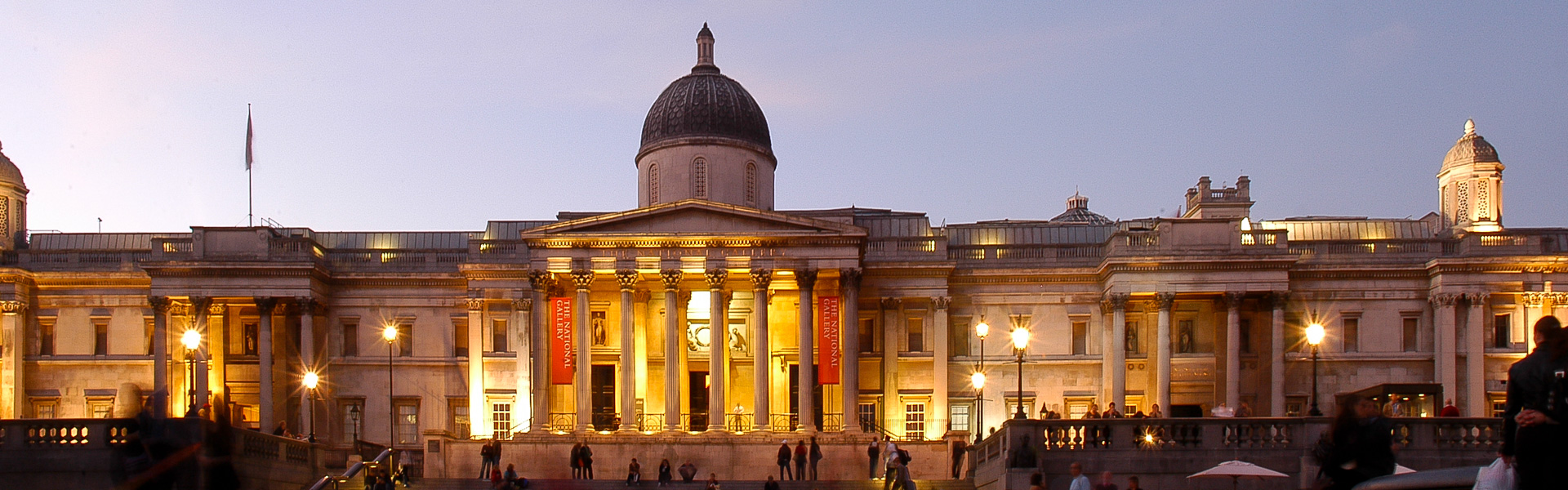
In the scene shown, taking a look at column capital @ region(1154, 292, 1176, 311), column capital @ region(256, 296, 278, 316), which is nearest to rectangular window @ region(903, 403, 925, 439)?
column capital @ region(1154, 292, 1176, 311)

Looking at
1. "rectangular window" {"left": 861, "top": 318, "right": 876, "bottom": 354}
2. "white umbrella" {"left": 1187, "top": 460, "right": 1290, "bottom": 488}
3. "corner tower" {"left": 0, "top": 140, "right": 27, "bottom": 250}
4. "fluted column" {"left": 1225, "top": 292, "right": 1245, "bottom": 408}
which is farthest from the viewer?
"corner tower" {"left": 0, "top": 140, "right": 27, "bottom": 250}

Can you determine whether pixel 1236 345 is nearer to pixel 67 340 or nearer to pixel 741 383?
pixel 741 383

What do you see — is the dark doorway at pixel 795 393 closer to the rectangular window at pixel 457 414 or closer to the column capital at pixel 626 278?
the column capital at pixel 626 278

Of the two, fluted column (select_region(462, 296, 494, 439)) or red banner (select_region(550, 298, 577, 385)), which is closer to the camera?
red banner (select_region(550, 298, 577, 385))

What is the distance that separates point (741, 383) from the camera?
2021 inches

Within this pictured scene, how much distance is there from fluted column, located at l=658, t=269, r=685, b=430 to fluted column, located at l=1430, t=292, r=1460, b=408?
27.0 metres

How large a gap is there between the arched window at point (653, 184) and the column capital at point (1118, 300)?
1694 cm

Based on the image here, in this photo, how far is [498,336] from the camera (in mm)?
52469

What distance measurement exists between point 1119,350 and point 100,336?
37.8 meters

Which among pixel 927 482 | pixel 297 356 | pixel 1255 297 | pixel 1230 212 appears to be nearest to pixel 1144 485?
pixel 927 482

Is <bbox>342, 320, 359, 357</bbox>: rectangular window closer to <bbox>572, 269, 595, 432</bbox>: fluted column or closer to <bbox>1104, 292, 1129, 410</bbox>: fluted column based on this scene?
<bbox>572, 269, 595, 432</bbox>: fluted column

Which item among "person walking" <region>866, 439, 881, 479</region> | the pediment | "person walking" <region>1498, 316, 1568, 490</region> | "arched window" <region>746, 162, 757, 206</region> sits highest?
"arched window" <region>746, 162, 757, 206</region>

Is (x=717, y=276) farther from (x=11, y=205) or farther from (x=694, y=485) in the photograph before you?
(x=11, y=205)

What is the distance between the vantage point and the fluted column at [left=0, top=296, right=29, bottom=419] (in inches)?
2037
